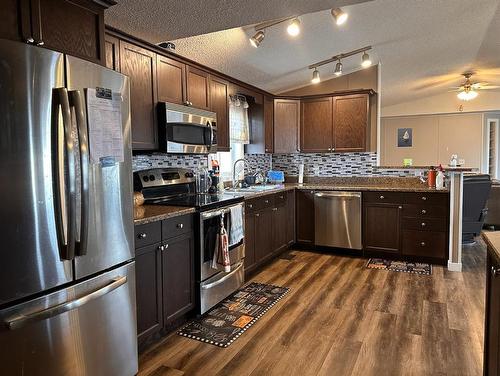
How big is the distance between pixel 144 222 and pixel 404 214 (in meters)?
3.22

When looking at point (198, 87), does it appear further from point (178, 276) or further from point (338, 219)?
point (338, 219)

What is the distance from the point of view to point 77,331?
1666 mm

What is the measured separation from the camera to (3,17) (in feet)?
4.93

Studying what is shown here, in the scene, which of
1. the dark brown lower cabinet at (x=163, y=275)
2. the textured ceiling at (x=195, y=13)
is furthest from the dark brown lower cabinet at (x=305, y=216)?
the textured ceiling at (x=195, y=13)

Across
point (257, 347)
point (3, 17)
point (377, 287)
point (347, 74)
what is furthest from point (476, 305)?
point (3, 17)

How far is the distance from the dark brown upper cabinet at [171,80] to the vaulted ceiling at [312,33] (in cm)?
18

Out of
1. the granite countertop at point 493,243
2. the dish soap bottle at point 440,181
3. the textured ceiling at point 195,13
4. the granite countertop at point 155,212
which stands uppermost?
the textured ceiling at point 195,13

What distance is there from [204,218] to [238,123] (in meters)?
2.08

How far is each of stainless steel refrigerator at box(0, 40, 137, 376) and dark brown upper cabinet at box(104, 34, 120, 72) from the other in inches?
26.6

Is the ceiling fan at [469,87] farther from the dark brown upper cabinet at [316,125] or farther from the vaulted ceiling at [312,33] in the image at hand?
the dark brown upper cabinet at [316,125]

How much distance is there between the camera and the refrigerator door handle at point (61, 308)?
1413 mm

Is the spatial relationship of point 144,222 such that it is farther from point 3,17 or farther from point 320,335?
point 320,335

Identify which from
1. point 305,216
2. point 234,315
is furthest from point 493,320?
point 305,216

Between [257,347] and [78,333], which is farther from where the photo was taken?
[257,347]
